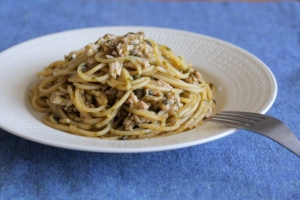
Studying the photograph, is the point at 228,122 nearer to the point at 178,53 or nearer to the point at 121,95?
the point at 121,95

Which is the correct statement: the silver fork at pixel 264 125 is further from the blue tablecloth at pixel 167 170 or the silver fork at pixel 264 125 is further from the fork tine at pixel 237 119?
the blue tablecloth at pixel 167 170

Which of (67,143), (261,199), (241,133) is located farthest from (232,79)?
(67,143)

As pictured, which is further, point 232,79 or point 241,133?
point 232,79

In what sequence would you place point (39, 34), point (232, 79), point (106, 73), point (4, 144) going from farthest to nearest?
point (39, 34)
point (232, 79)
point (106, 73)
point (4, 144)

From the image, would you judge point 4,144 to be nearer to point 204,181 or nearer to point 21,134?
point 21,134

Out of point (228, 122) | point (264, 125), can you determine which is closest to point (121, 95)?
point (228, 122)

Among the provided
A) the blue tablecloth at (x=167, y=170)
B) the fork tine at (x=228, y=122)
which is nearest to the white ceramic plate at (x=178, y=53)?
the fork tine at (x=228, y=122)

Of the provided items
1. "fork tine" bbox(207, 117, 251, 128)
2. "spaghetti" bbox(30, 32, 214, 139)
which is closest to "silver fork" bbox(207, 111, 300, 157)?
"fork tine" bbox(207, 117, 251, 128)
